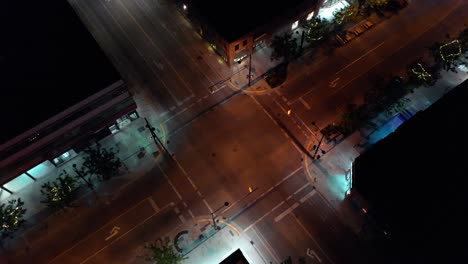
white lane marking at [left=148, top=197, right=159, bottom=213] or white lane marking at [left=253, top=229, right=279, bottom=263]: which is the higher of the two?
white lane marking at [left=148, top=197, right=159, bottom=213]

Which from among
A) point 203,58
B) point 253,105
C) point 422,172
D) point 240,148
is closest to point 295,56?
point 253,105

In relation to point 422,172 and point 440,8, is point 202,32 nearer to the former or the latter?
point 422,172

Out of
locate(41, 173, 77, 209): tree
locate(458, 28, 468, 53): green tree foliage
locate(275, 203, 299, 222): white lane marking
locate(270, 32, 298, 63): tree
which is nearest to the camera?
locate(41, 173, 77, 209): tree

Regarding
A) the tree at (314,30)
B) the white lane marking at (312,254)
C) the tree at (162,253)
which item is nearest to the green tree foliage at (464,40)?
the tree at (314,30)

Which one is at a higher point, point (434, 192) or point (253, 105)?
point (253, 105)

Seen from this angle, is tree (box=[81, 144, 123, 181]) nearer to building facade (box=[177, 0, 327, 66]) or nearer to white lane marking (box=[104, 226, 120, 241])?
white lane marking (box=[104, 226, 120, 241])

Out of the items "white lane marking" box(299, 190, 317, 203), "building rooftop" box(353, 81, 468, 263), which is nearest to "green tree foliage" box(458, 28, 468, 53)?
"building rooftop" box(353, 81, 468, 263)

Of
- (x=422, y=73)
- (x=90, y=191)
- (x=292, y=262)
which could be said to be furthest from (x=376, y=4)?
(x=90, y=191)
